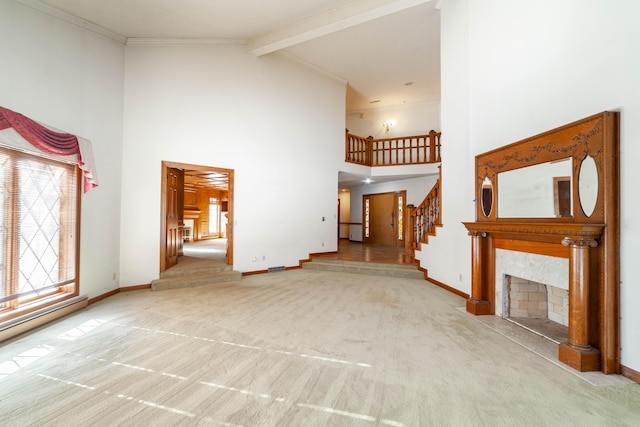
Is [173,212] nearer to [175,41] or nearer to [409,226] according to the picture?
[175,41]

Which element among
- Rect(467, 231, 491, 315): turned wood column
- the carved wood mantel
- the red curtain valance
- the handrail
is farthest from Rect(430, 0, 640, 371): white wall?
the red curtain valance

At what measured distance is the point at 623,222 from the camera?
7.13ft

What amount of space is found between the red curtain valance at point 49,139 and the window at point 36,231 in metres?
0.15

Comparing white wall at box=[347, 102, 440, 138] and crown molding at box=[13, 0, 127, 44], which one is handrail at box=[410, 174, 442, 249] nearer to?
white wall at box=[347, 102, 440, 138]

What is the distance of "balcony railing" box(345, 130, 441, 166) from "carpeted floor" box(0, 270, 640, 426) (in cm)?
580

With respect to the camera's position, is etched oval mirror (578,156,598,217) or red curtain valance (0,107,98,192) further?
red curtain valance (0,107,98,192)

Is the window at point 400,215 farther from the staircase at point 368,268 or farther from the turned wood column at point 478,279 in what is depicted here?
the turned wood column at point 478,279

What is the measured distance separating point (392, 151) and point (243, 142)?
5414 millimetres

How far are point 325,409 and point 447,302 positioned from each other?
3051mm

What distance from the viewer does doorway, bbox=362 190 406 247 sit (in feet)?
31.9

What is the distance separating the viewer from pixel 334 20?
15.8 feet

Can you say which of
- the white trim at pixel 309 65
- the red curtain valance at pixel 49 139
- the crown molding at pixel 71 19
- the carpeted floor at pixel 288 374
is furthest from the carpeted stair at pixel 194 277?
the white trim at pixel 309 65

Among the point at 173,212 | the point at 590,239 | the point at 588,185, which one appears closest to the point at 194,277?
the point at 173,212

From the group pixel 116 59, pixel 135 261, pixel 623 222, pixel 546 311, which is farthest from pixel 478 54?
pixel 135 261
